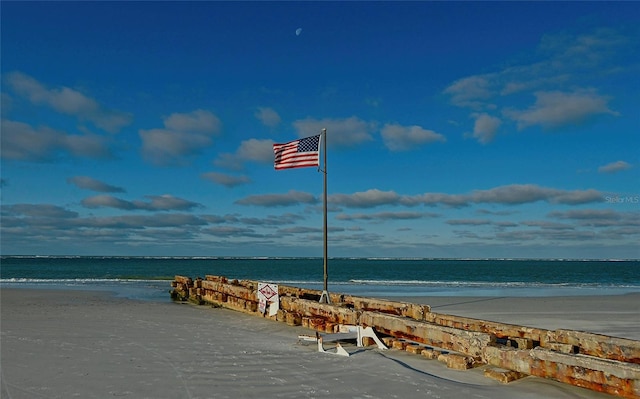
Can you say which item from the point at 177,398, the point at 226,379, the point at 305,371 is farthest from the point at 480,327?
the point at 177,398

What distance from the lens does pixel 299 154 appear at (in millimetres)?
16078

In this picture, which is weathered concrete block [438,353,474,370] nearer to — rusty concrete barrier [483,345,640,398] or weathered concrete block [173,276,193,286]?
rusty concrete barrier [483,345,640,398]

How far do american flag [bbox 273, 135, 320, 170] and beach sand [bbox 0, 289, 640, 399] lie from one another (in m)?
5.36

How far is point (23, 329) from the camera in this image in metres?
13.2

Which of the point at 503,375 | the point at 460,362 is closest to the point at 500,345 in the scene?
the point at 460,362

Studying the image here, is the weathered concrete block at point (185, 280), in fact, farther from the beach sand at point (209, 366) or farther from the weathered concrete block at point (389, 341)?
the weathered concrete block at point (389, 341)

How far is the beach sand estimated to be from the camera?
712 centimetres

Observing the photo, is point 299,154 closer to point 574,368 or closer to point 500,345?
point 500,345

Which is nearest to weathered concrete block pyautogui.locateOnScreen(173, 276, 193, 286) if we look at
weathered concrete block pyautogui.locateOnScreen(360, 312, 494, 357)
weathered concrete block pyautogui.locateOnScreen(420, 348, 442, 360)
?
weathered concrete block pyautogui.locateOnScreen(360, 312, 494, 357)

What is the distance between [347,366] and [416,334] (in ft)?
8.00

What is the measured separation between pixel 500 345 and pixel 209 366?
5.62 metres

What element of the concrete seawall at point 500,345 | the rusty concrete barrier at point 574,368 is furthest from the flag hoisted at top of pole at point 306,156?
the rusty concrete barrier at point 574,368

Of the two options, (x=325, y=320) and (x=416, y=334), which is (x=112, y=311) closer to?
(x=325, y=320)

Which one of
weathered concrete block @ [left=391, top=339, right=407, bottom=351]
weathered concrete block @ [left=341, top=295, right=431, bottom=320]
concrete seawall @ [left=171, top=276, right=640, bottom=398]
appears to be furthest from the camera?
weathered concrete block @ [left=341, top=295, right=431, bottom=320]
